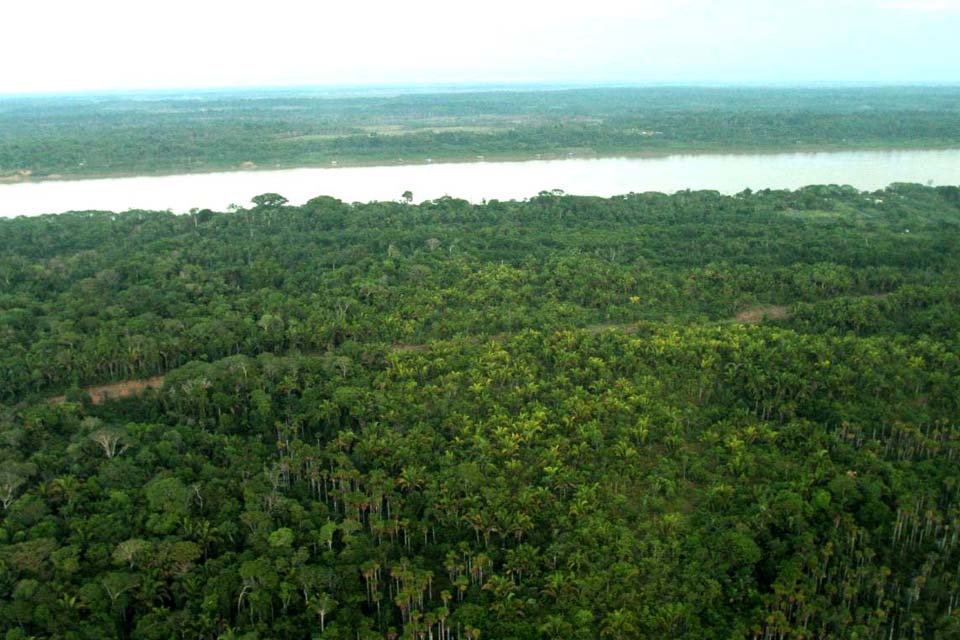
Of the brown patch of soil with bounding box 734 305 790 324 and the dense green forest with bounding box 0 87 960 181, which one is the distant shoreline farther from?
the brown patch of soil with bounding box 734 305 790 324

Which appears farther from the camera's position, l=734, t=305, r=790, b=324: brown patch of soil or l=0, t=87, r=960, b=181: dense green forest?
l=0, t=87, r=960, b=181: dense green forest

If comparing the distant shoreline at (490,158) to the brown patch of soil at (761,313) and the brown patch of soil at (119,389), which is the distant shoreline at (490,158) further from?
the brown patch of soil at (761,313)

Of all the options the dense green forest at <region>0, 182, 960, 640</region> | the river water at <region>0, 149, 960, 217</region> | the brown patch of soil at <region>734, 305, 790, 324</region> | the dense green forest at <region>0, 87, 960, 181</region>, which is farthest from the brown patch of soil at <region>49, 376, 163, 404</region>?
the dense green forest at <region>0, 87, 960, 181</region>

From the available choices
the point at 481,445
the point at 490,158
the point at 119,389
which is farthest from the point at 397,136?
the point at 481,445

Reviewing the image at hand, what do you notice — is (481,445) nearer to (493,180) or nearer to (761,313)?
(761,313)

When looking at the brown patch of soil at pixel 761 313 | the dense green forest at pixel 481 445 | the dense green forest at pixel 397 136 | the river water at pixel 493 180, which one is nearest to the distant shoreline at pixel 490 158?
the dense green forest at pixel 397 136
